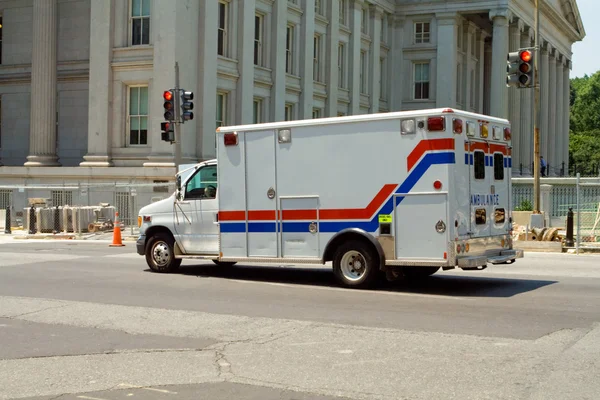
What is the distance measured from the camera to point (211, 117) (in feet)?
108

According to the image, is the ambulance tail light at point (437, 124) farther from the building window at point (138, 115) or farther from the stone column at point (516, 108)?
the stone column at point (516, 108)

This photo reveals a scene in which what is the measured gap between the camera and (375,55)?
49906 millimetres

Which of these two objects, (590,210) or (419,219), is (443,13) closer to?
(590,210)

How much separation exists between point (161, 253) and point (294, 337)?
7441 millimetres

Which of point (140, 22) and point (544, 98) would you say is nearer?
point (140, 22)

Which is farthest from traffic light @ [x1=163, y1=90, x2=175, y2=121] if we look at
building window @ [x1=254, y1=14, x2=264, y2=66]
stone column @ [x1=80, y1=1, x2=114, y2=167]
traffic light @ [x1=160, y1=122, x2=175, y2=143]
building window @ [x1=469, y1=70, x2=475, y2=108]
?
building window @ [x1=469, y1=70, x2=475, y2=108]

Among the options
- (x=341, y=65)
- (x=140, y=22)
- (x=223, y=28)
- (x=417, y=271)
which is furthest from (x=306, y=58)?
(x=417, y=271)

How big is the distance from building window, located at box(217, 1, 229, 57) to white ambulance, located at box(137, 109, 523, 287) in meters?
19.4

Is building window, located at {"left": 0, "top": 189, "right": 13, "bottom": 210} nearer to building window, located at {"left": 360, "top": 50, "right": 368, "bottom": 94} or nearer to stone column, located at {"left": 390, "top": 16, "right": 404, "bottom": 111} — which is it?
building window, located at {"left": 360, "top": 50, "right": 368, "bottom": 94}

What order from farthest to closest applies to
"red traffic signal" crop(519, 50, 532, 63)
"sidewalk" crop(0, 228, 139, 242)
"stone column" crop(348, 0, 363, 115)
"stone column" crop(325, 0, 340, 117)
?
"stone column" crop(348, 0, 363, 115), "stone column" crop(325, 0, 340, 117), "sidewalk" crop(0, 228, 139, 242), "red traffic signal" crop(519, 50, 532, 63)

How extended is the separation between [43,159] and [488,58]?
38.7m

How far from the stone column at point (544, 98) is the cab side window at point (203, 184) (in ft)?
167

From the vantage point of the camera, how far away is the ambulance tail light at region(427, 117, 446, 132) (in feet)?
41.6

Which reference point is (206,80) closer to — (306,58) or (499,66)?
(306,58)
